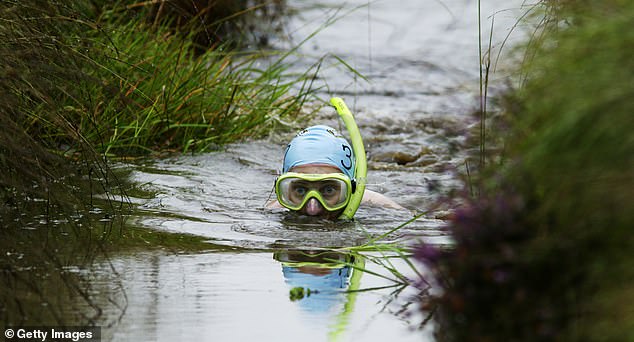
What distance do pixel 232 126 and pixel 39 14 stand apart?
411cm

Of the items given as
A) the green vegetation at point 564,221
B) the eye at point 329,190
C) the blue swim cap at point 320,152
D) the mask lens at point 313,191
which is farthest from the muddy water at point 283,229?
the green vegetation at point 564,221

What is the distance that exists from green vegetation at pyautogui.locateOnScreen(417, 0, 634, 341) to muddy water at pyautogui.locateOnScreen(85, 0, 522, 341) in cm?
53

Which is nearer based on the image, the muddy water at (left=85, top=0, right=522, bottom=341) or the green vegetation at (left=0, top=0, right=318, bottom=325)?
the muddy water at (left=85, top=0, right=522, bottom=341)

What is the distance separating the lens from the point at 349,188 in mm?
7371

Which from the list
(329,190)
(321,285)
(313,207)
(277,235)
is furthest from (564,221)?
(329,190)

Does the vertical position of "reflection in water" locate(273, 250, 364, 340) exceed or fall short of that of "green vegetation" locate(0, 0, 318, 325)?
it falls short

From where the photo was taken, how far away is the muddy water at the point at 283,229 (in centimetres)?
432

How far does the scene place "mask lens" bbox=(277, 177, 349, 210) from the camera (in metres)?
7.35

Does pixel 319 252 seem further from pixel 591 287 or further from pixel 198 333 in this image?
pixel 591 287

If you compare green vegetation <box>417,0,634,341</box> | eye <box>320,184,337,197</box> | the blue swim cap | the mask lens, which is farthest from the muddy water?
green vegetation <box>417,0,634,341</box>

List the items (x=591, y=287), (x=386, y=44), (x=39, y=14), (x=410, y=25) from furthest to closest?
(x=410, y=25)
(x=386, y=44)
(x=39, y=14)
(x=591, y=287)

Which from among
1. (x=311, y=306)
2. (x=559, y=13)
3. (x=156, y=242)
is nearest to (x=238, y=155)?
(x=156, y=242)

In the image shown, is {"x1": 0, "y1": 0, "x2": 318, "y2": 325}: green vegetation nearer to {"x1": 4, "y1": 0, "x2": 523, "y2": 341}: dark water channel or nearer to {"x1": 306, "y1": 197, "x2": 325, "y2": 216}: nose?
{"x1": 4, "y1": 0, "x2": 523, "y2": 341}: dark water channel

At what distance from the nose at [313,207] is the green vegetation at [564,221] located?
384 cm
